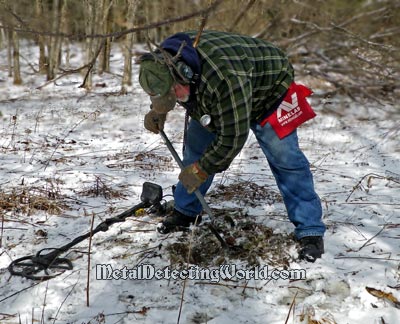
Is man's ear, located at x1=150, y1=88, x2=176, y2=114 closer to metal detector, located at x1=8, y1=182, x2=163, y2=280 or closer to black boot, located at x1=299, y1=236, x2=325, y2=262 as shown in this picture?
metal detector, located at x1=8, y1=182, x2=163, y2=280

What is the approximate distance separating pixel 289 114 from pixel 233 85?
0.56 m

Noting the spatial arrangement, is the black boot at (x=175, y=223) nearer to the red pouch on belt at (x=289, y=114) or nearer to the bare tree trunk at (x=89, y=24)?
the red pouch on belt at (x=289, y=114)

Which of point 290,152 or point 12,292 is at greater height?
point 290,152

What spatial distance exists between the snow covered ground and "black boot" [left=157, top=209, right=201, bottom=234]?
0.25 feet

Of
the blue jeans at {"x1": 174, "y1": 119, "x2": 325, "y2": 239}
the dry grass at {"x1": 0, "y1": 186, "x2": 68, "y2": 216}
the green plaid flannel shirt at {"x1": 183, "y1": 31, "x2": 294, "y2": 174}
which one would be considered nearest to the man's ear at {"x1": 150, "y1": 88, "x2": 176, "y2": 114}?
the green plaid flannel shirt at {"x1": 183, "y1": 31, "x2": 294, "y2": 174}

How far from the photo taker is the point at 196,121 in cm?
290

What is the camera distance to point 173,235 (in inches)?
118

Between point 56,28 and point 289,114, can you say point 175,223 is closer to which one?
point 289,114

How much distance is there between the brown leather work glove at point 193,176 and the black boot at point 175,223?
0.52m

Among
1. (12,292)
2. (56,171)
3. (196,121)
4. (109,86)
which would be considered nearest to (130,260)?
(12,292)

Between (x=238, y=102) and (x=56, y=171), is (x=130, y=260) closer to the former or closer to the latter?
(x=238, y=102)

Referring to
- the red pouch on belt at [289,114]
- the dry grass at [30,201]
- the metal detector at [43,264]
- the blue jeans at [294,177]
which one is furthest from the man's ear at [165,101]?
the dry grass at [30,201]

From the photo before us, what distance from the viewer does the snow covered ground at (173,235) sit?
229cm

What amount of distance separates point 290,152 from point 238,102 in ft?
1.95
